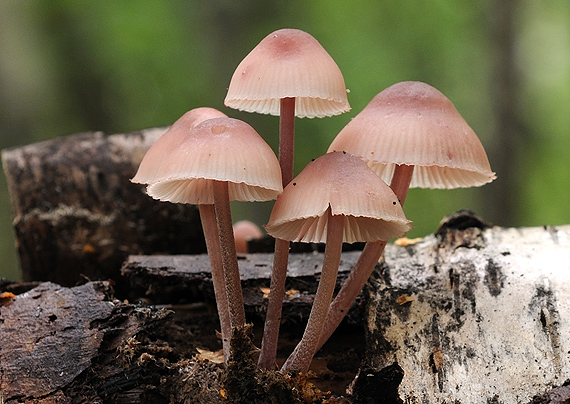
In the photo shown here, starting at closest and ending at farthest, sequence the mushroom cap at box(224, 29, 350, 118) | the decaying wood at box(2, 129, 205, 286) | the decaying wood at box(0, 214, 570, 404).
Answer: the mushroom cap at box(224, 29, 350, 118) → the decaying wood at box(0, 214, 570, 404) → the decaying wood at box(2, 129, 205, 286)

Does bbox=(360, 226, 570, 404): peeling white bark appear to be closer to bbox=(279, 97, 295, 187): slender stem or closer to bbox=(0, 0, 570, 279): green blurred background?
bbox=(279, 97, 295, 187): slender stem

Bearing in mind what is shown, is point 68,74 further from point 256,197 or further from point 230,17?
point 256,197

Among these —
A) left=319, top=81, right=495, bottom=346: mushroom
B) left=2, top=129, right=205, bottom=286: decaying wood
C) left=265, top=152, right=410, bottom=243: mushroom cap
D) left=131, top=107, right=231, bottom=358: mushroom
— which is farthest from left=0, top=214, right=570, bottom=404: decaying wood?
left=2, top=129, right=205, bottom=286: decaying wood

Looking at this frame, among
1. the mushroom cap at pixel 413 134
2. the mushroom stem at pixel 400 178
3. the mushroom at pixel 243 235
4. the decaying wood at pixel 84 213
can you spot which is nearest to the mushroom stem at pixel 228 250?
the mushroom cap at pixel 413 134

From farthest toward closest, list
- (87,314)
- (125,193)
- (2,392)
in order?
(125,193) → (87,314) → (2,392)

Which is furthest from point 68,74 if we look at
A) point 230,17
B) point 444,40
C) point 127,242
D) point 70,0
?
point 127,242

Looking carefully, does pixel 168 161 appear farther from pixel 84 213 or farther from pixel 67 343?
pixel 84 213
